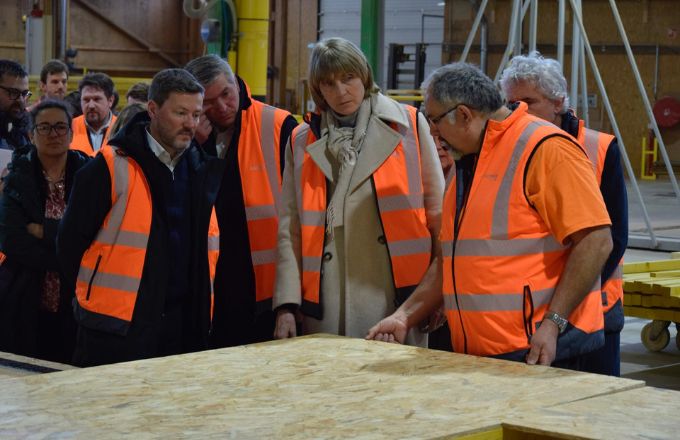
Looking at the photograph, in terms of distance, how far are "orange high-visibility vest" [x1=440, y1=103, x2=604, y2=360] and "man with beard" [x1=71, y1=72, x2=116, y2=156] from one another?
4.06 m

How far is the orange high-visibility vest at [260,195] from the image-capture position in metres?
4.64

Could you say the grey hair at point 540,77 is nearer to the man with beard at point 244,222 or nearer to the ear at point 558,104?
the ear at point 558,104

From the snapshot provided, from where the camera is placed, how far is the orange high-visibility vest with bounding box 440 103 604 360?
3.55 meters

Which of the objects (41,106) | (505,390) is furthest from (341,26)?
(505,390)

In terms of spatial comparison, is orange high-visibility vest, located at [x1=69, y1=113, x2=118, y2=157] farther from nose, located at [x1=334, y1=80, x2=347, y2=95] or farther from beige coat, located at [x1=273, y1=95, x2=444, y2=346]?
nose, located at [x1=334, y1=80, x2=347, y2=95]

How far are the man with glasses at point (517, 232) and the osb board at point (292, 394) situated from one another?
0.48ft

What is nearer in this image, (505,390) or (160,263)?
(505,390)

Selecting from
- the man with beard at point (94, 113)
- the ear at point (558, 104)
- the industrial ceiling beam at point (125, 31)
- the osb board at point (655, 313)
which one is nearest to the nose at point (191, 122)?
the ear at point (558, 104)

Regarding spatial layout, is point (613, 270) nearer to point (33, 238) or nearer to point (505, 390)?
point (505, 390)

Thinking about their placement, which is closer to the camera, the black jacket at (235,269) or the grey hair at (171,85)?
the grey hair at (171,85)

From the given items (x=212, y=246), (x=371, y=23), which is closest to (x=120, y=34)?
(x=371, y=23)

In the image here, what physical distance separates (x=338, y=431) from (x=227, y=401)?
452 mm

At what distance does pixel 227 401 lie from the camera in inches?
121

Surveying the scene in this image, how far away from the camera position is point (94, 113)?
285 inches
